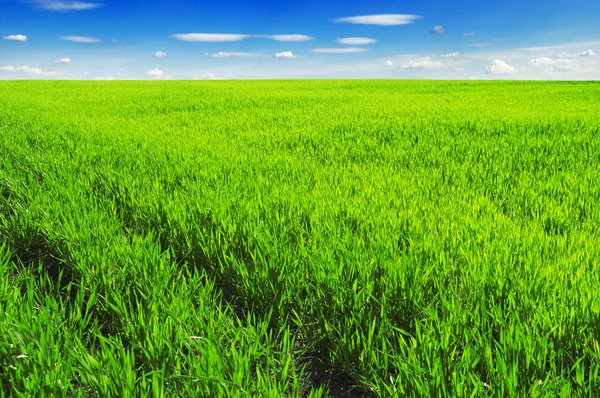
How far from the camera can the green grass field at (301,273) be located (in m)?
1.50

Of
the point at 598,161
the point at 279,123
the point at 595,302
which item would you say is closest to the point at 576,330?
the point at 595,302

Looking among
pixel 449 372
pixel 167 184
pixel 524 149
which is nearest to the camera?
pixel 449 372

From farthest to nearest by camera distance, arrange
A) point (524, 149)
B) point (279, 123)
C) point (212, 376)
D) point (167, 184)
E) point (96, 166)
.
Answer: point (279, 123) < point (524, 149) < point (96, 166) < point (167, 184) < point (212, 376)

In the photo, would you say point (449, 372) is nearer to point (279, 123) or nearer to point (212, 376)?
point (212, 376)

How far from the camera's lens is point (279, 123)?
8914 millimetres

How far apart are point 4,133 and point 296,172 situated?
229 inches

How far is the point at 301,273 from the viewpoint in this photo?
2.24 metres

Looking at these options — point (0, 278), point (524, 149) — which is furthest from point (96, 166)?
point (524, 149)


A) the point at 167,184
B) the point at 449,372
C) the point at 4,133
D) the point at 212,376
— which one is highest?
the point at 4,133

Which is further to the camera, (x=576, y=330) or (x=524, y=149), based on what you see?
(x=524, y=149)

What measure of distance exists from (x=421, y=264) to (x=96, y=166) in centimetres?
391

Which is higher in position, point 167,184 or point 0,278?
point 167,184

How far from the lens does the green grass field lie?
1.50 meters

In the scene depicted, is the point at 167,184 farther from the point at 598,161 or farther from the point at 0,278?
the point at 598,161
